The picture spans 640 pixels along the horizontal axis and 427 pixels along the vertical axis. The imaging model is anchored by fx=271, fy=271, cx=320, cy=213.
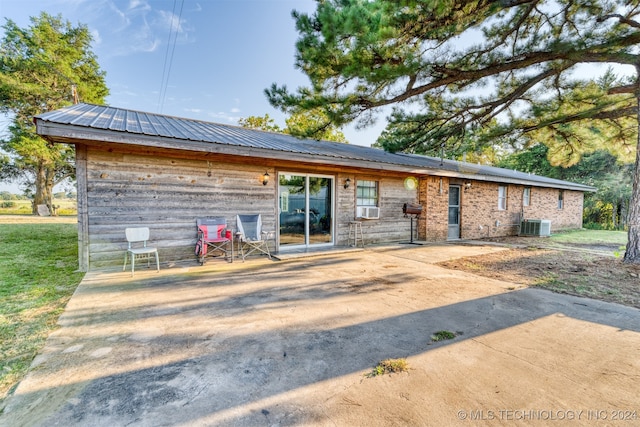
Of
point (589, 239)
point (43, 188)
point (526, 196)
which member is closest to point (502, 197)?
point (526, 196)

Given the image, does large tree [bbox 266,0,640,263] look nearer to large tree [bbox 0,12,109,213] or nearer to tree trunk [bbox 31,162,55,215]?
large tree [bbox 0,12,109,213]

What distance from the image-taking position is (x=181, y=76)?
12.8m

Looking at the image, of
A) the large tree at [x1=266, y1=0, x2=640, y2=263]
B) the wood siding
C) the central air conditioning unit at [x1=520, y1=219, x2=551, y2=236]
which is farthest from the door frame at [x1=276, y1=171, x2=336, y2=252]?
the central air conditioning unit at [x1=520, y1=219, x2=551, y2=236]

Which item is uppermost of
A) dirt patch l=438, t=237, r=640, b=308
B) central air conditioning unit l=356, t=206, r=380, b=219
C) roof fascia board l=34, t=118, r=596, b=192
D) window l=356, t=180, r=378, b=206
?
roof fascia board l=34, t=118, r=596, b=192

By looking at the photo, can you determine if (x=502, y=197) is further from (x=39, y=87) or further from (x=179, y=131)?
(x=39, y=87)

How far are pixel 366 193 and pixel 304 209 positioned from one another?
7.25 feet

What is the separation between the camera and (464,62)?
19.6ft

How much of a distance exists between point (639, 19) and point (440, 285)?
7.34m

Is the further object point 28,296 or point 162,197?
point 162,197

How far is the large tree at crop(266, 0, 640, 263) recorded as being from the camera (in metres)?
4.73

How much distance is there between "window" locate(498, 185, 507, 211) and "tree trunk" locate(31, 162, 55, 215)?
27201 millimetres

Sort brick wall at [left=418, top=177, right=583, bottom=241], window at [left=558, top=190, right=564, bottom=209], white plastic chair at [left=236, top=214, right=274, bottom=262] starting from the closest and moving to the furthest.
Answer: white plastic chair at [left=236, top=214, right=274, bottom=262] < brick wall at [left=418, top=177, right=583, bottom=241] < window at [left=558, top=190, right=564, bottom=209]

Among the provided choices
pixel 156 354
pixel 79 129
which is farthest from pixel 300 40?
pixel 156 354

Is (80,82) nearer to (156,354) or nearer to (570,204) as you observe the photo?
(156,354)
